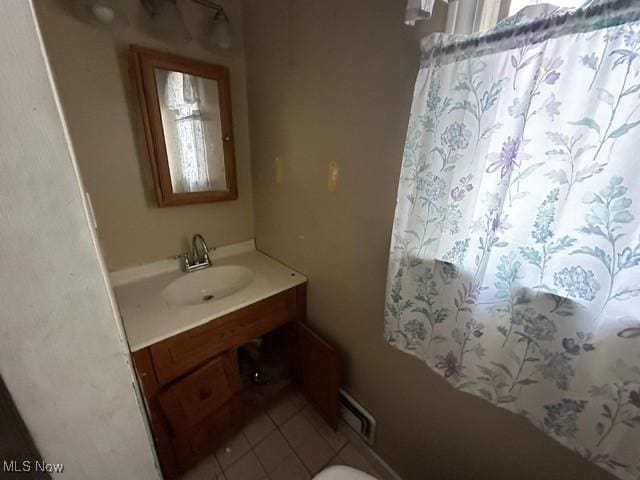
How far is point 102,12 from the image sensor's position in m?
0.89

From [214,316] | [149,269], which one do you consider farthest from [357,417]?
[149,269]

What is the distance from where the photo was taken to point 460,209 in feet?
2.15

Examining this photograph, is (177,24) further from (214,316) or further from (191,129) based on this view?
(214,316)

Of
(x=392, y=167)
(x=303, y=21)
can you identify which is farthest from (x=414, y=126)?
(x=303, y=21)

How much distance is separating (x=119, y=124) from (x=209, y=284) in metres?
0.85

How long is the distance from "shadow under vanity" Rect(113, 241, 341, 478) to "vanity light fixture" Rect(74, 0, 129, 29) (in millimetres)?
1019

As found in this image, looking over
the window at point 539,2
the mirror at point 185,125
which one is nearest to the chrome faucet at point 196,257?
the mirror at point 185,125

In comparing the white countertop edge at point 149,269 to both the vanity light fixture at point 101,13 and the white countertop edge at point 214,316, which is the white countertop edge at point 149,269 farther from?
the vanity light fixture at point 101,13

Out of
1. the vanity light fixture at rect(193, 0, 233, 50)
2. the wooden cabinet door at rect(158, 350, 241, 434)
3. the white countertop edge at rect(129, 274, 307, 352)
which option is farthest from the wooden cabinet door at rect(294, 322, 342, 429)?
the vanity light fixture at rect(193, 0, 233, 50)

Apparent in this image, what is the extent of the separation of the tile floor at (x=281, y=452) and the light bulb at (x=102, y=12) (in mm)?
1909

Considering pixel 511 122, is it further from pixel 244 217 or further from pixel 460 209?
pixel 244 217

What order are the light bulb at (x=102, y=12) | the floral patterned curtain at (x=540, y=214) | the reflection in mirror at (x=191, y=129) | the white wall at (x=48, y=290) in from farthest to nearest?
1. the reflection in mirror at (x=191, y=129)
2. the light bulb at (x=102, y=12)
3. the floral patterned curtain at (x=540, y=214)
4. the white wall at (x=48, y=290)

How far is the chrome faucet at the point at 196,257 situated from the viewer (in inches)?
53.7

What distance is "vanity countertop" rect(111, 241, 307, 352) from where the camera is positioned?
93 centimetres
